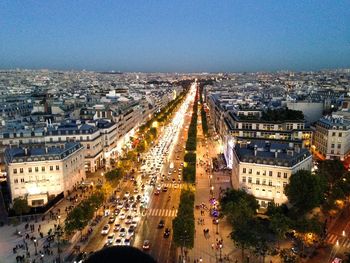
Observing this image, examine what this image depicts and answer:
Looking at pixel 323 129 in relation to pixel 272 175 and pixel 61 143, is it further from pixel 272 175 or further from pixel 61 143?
pixel 61 143

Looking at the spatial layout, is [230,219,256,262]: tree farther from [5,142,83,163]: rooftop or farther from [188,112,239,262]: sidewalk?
[5,142,83,163]: rooftop

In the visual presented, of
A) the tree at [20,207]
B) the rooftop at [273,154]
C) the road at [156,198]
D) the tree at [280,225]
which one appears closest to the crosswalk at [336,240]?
the tree at [280,225]

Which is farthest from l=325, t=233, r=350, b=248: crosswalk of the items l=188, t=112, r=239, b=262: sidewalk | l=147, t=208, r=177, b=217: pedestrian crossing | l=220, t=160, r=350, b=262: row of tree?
l=147, t=208, r=177, b=217: pedestrian crossing

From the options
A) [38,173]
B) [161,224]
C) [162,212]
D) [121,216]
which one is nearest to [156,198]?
[162,212]

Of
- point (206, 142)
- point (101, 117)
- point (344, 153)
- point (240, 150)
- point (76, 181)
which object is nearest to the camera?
point (240, 150)

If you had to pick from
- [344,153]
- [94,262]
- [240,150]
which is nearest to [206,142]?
[344,153]
